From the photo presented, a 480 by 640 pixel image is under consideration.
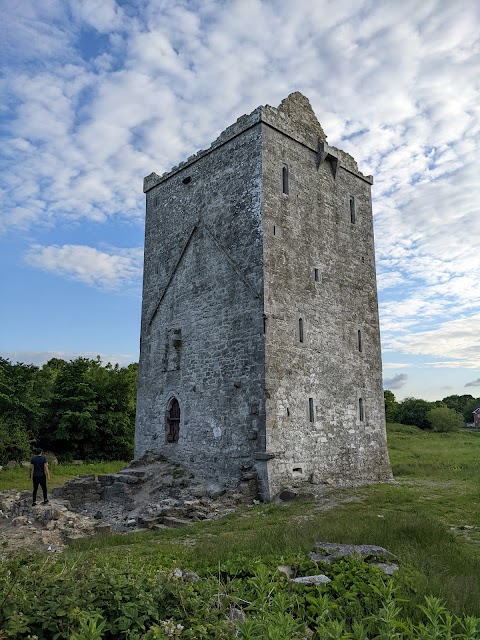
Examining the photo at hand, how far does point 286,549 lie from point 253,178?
471 inches

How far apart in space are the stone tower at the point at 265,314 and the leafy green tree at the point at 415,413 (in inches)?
1489

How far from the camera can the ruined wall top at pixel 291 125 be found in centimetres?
1647

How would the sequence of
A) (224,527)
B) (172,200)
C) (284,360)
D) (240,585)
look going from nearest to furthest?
(240,585) → (224,527) → (284,360) → (172,200)

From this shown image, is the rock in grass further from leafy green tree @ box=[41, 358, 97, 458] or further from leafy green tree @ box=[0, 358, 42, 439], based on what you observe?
leafy green tree @ box=[41, 358, 97, 458]

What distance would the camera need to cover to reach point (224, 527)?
10539 mm

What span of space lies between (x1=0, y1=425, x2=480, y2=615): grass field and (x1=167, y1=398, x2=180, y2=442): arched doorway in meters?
5.29

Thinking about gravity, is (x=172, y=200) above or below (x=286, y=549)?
above

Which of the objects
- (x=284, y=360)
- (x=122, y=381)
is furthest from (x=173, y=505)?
(x=122, y=381)

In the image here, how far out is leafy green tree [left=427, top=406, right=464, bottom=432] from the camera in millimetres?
49719

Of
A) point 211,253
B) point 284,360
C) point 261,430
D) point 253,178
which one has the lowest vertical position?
point 261,430

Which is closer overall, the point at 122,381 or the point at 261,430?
the point at 261,430

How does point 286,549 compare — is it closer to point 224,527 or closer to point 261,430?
point 224,527

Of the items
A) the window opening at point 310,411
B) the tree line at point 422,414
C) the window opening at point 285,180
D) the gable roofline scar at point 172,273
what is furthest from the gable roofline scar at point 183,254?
the tree line at point 422,414

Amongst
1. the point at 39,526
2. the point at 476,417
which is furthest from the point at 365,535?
the point at 476,417
